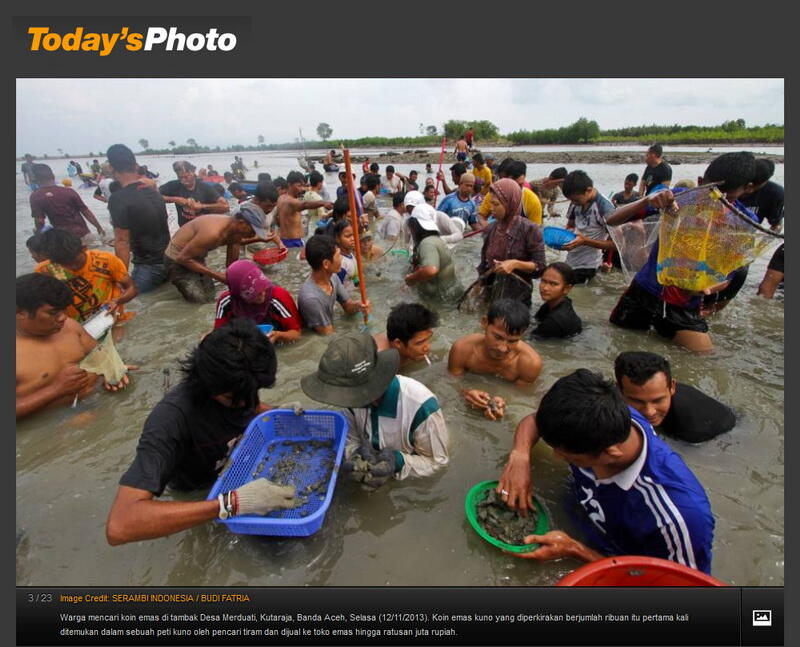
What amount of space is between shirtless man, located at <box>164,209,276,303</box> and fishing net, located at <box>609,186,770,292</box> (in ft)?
18.1

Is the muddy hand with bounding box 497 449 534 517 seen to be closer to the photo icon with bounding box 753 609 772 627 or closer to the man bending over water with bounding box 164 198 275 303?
the photo icon with bounding box 753 609 772 627

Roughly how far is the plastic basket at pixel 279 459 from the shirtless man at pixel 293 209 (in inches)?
232

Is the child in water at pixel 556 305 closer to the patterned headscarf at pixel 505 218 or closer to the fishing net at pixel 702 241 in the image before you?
the patterned headscarf at pixel 505 218

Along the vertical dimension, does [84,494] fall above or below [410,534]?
above

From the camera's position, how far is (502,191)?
4.71m

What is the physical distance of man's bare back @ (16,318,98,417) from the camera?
3287 mm

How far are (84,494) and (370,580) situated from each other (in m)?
2.26

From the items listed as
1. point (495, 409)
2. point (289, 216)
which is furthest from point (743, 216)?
point (289, 216)

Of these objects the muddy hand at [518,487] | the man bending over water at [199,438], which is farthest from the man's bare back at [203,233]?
the muddy hand at [518,487]

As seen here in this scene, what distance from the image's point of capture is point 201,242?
Result: 5797mm

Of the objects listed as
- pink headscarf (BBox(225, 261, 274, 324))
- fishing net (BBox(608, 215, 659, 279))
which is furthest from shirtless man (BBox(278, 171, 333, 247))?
fishing net (BBox(608, 215, 659, 279))

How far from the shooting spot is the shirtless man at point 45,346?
313 cm

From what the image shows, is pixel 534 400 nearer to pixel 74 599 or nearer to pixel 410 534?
pixel 410 534
